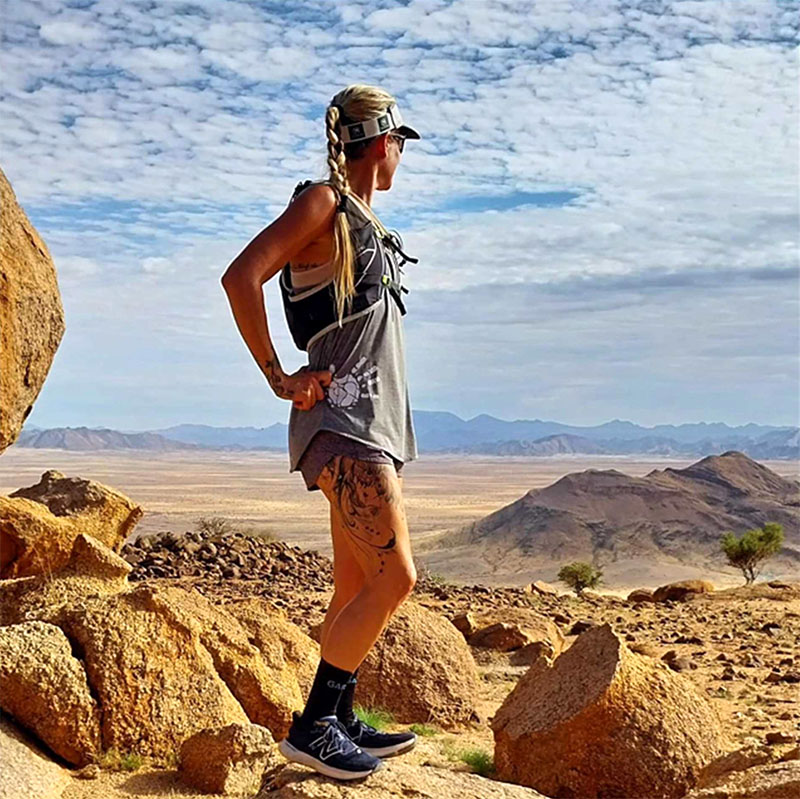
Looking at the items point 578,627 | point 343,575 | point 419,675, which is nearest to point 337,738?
point 343,575

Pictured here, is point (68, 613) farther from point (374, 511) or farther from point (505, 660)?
point (505, 660)

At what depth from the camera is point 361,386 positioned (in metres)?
3.45

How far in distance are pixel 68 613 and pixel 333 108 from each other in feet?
8.96

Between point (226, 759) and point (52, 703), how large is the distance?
766mm

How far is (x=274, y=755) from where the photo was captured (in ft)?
15.6

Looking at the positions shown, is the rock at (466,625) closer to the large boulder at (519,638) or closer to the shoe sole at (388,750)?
the large boulder at (519,638)

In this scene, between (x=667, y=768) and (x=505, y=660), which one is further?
(x=505, y=660)

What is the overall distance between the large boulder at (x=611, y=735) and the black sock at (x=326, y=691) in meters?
1.92

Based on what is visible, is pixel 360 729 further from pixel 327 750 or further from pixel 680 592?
pixel 680 592

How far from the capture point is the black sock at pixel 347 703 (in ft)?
11.9

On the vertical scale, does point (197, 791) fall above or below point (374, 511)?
below

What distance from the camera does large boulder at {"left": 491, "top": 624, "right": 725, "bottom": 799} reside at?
201 inches

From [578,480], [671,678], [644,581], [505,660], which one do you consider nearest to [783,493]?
[578,480]

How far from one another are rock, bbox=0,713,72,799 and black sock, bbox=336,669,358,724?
133 centimetres
